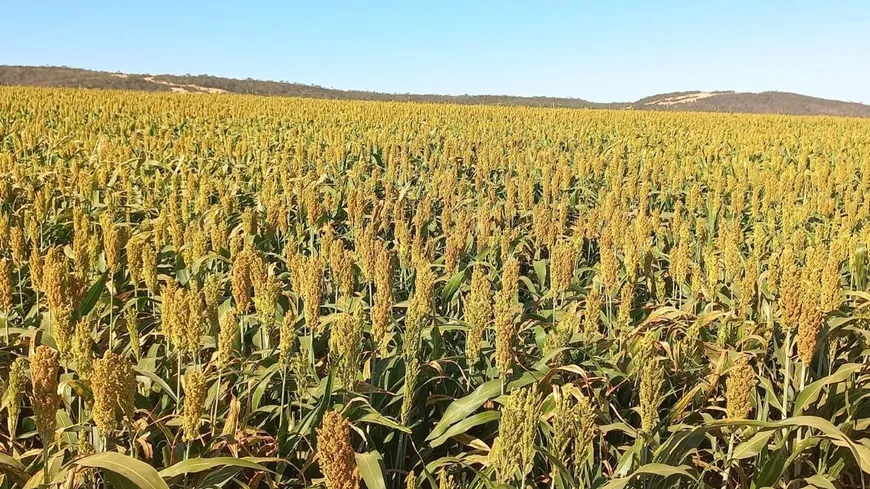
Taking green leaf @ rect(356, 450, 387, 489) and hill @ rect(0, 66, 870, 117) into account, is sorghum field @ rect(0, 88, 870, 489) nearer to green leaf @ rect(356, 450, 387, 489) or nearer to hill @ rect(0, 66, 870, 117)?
green leaf @ rect(356, 450, 387, 489)

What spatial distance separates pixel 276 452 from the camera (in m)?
1.78

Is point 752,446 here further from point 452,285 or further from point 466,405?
point 452,285

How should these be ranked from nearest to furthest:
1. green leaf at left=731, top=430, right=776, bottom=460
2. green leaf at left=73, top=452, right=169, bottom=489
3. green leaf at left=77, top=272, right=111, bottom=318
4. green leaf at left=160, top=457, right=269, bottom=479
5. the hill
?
green leaf at left=73, top=452, right=169, bottom=489
green leaf at left=160, top=457, right=269, bottom=479
green leaf at left=731, top=430, right=776, bottom=460
green leaf at left=77, top=272, right=111, bottom=318
the hill

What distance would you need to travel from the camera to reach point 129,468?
117cm

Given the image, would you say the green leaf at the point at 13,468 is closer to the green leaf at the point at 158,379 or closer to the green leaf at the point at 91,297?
the green leaf at the point at 158,379

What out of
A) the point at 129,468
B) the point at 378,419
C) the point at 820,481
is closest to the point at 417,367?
the point at 378,419

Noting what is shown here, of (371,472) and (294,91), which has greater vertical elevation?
(294,91)

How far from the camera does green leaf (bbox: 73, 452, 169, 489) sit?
1.16m

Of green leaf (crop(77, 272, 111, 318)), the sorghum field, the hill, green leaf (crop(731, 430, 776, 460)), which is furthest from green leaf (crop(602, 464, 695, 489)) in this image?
the hill

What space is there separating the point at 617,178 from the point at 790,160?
15.0 feet

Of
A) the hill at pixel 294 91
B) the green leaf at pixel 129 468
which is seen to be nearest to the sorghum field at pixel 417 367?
the green leaf at pixel 129 468

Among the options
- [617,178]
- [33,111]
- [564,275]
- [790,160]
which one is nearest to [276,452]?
[564,275]

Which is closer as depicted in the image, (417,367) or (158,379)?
(417,367)

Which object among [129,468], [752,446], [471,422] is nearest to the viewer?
[129,468]
